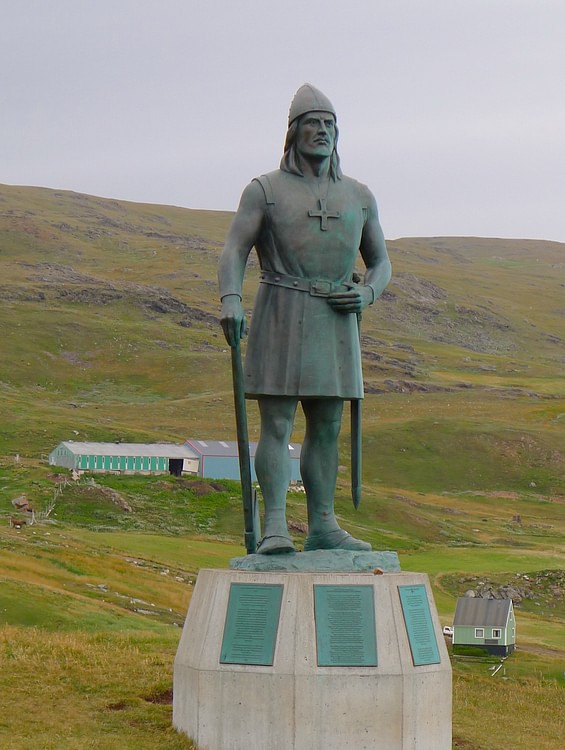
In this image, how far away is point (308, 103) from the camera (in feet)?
40.0

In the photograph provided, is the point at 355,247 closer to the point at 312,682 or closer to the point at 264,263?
the point at 264,263

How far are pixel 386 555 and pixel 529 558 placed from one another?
4448 centimetres

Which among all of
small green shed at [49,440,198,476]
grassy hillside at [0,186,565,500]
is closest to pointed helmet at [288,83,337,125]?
small green shed at [49,440,198,476]

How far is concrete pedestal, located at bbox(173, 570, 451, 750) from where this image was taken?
10.5 metres

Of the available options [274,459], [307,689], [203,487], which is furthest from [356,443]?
[203,487]

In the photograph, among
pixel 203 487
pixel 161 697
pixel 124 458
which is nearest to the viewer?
pixel 161 697

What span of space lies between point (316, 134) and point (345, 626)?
15.1 ft

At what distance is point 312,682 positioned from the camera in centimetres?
1055

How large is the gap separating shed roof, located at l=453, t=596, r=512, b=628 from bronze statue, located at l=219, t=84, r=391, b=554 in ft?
78.0

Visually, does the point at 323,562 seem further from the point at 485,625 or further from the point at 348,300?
the point at 485,625

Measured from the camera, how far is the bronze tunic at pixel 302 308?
12008 millimetres

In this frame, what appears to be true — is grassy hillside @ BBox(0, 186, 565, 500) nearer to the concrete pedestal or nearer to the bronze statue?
the bronze statue

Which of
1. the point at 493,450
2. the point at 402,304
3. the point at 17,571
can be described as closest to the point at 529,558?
the point at 17,571

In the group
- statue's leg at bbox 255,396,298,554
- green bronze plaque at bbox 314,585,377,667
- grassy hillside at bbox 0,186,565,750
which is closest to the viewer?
green bronze plaque at bbox 314,585,377,667
